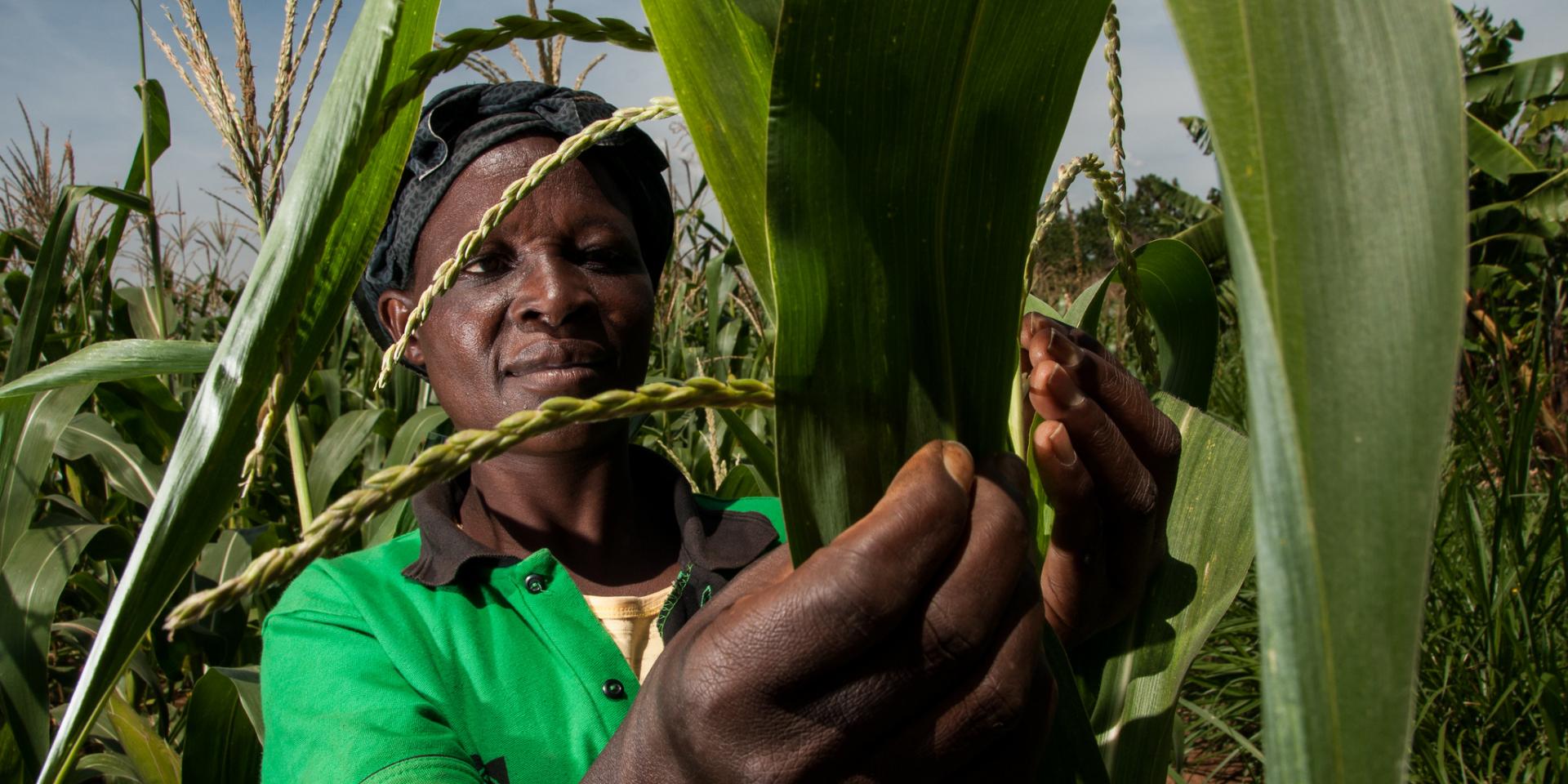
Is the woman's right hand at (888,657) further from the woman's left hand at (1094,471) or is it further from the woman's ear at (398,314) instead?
the woman's ear at (398,314)

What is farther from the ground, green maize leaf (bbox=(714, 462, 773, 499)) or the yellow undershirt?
the yellow undershirt

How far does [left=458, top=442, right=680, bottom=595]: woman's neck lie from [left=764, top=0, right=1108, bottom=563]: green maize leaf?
0.87 metres

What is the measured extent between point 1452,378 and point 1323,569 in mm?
57

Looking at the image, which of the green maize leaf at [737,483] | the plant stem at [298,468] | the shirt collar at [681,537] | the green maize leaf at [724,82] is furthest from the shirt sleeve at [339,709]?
the green maize leaf at [737,483]

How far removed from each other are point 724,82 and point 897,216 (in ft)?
0.42

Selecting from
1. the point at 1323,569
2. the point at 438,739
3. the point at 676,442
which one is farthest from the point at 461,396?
the point at 676,442

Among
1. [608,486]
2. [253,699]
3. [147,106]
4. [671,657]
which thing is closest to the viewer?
[671,657]

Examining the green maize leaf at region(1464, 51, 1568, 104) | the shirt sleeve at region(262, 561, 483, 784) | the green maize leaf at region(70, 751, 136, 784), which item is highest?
the green maize leaf at region(1464, 51, 1568, 104)

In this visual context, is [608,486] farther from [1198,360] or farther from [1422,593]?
[1422,593]

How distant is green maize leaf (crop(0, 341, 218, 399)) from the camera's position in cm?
104

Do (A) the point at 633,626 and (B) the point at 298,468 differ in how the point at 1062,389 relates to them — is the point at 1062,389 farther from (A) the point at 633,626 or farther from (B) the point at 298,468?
(B) the point at 298,468

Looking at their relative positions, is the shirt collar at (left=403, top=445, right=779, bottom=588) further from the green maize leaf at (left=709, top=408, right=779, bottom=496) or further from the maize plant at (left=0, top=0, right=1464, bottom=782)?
the maize plant at (left=0, top=0, right=1464, bottom=782)

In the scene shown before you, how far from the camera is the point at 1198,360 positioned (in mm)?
937

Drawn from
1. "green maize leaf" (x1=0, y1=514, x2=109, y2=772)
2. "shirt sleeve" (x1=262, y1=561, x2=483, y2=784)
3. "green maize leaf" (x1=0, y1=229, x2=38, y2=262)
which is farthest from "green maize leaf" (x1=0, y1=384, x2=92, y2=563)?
"green maize leaf" (x1=0, y1=229, x2=38, y2=262)
